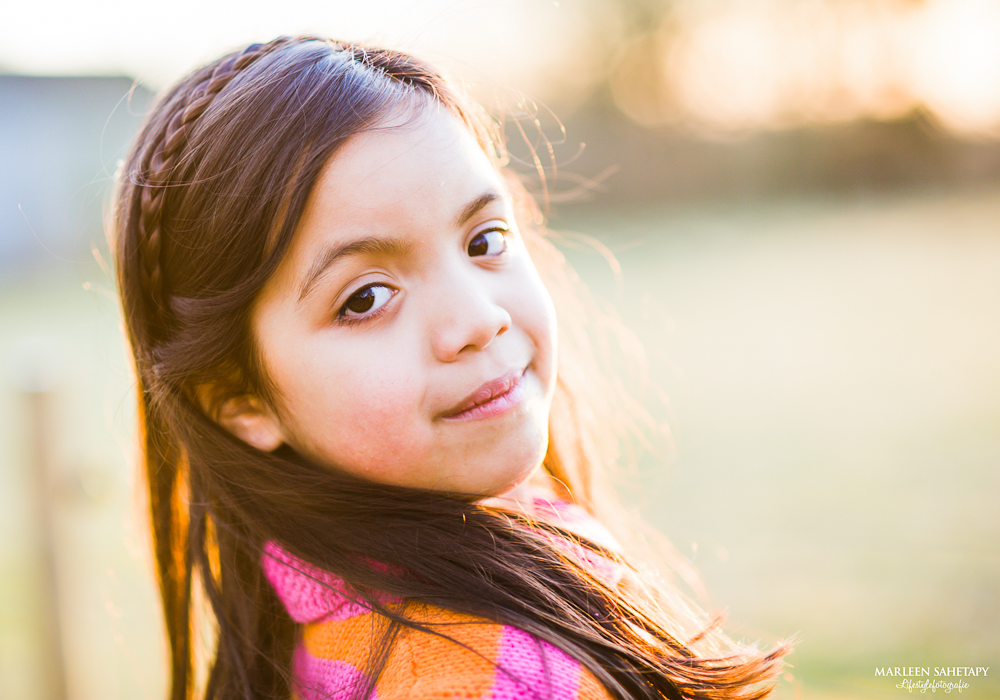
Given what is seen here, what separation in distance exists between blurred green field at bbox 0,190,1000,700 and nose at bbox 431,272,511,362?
78 cm

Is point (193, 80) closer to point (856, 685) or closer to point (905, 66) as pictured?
point (856, 685)

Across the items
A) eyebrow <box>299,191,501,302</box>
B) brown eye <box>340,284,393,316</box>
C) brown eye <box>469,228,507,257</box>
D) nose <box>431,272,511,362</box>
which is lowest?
nose <box>431,272,511,362</box>

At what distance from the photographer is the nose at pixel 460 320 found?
1.17 m

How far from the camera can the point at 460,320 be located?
1.18 m

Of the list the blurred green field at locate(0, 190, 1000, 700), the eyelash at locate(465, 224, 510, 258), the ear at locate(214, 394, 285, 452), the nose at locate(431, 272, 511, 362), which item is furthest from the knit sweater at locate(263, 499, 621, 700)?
the blurred green field at locate(0, 190, 1000, 700)

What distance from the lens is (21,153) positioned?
21.4 m

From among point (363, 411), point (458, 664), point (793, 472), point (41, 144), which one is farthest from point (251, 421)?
point (41, 144)

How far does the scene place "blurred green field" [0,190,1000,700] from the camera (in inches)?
111

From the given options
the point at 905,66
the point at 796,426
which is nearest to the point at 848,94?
the point at 905,66

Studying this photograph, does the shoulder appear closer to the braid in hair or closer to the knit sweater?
the knit sweater

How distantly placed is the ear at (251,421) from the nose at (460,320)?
371 millimetres

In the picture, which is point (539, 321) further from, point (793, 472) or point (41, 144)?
point (41, 144)

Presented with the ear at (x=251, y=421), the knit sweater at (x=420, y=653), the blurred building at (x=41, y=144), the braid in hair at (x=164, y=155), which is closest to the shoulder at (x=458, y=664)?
the knit sweater at (x=420, y=653)

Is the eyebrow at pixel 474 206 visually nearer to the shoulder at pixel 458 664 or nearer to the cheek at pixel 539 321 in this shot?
the cheek at pixel 539 321
